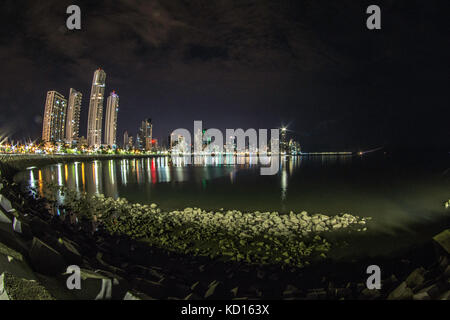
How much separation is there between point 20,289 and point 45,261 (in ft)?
4.08

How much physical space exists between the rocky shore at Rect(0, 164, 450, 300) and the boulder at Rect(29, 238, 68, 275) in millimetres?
16

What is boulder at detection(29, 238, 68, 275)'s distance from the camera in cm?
424

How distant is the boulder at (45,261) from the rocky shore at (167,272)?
16mm

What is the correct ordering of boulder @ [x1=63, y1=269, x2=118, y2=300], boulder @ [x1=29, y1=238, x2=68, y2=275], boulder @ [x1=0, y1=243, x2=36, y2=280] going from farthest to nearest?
boulder @ [x1=29, y1=238, x2=68, y2=275]
boulder @ [x1=63, y1=269, x2=118, y2=300]
boulder @ [x1=0, y1=243, x2=36, y2=280]

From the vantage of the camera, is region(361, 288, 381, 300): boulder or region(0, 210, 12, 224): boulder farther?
region(0, 210, 12, 224): boulder

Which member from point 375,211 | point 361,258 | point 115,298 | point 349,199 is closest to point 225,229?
point 361,258

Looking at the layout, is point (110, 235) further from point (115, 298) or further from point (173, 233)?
point (115, 298)

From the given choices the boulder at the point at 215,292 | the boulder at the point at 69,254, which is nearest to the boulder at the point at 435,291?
the boulder at the point at 215,292

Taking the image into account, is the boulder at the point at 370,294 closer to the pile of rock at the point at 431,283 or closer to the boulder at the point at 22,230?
the pile of rock at the point at 431,283

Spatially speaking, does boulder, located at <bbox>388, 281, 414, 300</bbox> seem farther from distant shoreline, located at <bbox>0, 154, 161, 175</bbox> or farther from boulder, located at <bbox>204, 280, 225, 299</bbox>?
distant shoreline, located at <bbox>0, 154, 161, 175</bbox>

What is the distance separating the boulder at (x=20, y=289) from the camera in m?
3.04

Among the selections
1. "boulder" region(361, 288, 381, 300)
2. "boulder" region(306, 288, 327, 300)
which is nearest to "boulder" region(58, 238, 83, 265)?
"boulder" region(306, 288, 327, 300)

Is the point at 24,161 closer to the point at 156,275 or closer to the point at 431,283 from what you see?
the point at 156,275
